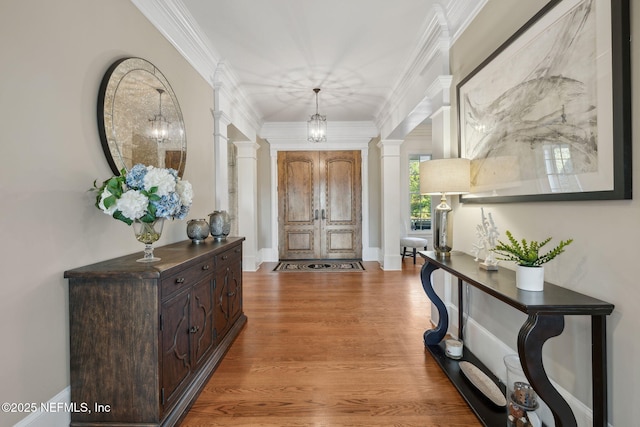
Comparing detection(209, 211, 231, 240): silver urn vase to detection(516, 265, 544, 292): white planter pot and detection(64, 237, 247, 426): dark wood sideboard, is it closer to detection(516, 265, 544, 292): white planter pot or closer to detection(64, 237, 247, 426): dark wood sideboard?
detection(64, 237, 247, 426): dark wood sideboard

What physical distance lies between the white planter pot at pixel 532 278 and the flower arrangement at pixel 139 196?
1814 mm

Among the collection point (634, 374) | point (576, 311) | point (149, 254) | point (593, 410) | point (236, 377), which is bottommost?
point (236, 377)

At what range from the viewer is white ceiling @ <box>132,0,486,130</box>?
2438mm

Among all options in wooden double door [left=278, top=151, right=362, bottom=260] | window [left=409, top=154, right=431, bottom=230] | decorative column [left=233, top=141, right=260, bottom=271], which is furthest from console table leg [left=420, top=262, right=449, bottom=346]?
window [left=409, top=154, right=431, bottom=230]

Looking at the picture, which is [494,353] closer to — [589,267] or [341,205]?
[589,267]

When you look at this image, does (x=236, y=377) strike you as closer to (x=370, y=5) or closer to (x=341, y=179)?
(x=370, y=5)

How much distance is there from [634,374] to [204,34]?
3717 mm

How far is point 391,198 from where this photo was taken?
17.5ft

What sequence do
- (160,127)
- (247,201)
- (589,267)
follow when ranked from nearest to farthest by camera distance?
1. (589,267)
2. (160,127)
3. (247,201)

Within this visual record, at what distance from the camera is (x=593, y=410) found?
3.94 feet

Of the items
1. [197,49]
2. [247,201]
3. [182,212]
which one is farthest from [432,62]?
[247,201]

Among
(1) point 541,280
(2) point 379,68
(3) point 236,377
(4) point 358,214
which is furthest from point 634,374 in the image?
(4) point 358,214

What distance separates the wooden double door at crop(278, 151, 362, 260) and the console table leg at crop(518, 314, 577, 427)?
4984mm

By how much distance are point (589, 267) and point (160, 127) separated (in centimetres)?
276
